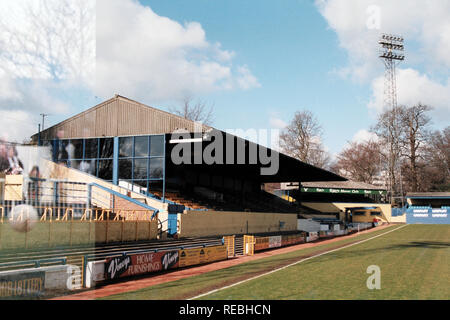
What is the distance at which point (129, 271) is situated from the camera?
1844 cm

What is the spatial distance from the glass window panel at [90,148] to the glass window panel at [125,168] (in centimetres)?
239

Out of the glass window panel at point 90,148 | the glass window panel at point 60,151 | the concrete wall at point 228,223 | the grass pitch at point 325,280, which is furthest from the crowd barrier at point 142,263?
the glass window panel at point 60,151

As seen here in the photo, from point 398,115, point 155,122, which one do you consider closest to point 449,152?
point 398,115

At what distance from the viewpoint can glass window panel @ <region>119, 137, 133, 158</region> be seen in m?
32.2

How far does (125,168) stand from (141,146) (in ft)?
7.64

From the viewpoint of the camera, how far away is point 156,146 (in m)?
31.4

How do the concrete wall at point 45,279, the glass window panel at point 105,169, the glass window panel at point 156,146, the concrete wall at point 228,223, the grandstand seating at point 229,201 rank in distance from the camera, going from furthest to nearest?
the grandstand seating at point 229,201 < the glass window panel at point 105,169 < the glass window panel at point 156,146 < the concrete wall at point 228,223 < the concrete wall at point 45,279

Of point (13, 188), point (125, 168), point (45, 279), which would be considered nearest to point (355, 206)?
point (125, 168)

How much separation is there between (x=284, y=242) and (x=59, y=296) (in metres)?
24.4

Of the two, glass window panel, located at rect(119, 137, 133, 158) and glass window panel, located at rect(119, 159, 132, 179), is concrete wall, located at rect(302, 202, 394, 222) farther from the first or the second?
glass window panel, located at rect(119, 137, 133, 158)

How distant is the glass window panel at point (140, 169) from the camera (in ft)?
104

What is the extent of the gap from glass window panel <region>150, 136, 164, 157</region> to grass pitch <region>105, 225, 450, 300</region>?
11.6 metres

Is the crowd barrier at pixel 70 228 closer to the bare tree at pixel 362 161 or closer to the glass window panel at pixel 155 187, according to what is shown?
the glass window panel at pixel 155 187

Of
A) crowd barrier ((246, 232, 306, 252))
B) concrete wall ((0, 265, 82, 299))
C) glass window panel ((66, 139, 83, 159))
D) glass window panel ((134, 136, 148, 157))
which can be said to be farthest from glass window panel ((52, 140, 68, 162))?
concrete wall ((0, 265, 82, 299))
